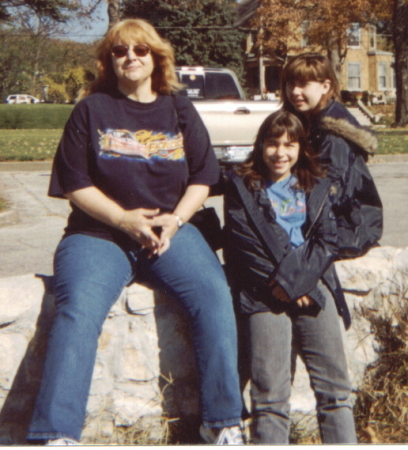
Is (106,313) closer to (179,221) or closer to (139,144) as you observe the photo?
(179,221)

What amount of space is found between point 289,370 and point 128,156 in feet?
3.76

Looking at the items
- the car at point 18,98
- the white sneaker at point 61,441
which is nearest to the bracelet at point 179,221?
the white sneaker at point 61,441

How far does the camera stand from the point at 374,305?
10.5 ft

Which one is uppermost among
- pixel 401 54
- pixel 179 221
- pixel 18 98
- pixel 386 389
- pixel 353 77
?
pixel 18 98

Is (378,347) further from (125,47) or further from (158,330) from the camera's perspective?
(125,47)

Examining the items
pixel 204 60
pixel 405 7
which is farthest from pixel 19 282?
pixel 204 60

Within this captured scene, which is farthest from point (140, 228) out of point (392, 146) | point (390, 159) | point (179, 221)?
point (392, 146)

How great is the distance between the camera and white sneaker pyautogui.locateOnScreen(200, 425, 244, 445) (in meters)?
2.49

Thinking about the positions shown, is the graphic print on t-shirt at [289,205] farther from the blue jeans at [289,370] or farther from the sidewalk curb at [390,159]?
the sidewalk curb at [390,159]

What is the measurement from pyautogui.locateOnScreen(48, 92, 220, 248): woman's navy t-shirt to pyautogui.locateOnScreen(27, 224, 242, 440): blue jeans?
0.16 metres

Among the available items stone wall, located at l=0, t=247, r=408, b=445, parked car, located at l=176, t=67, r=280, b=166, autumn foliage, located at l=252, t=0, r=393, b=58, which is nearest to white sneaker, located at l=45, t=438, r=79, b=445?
stone wall, located at l=0, t=247, r=408, b=445

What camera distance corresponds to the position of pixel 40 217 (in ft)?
28.8

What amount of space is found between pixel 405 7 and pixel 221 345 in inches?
1064

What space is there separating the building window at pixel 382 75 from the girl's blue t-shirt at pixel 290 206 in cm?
5809
